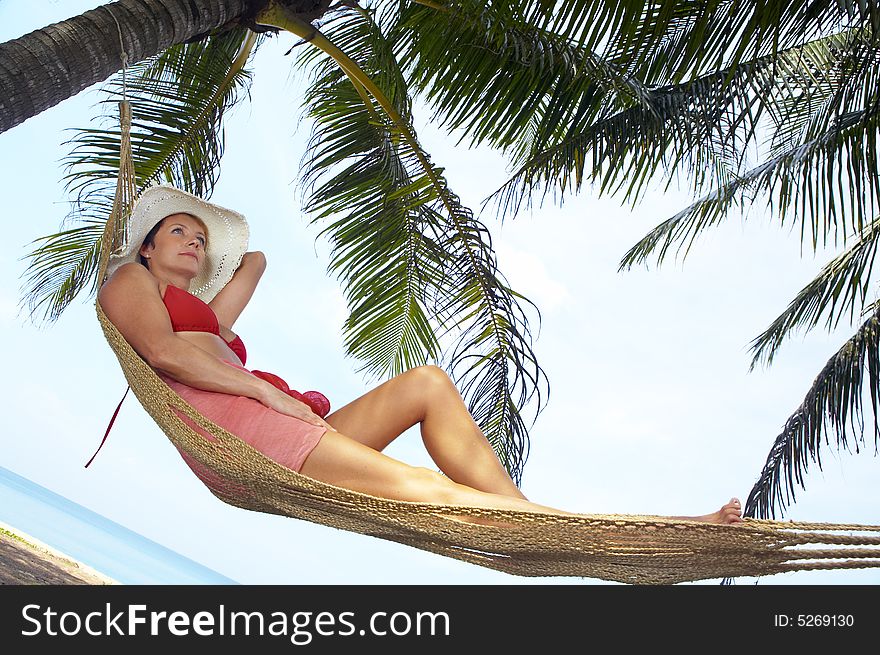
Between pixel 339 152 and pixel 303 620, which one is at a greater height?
pixel 339 152

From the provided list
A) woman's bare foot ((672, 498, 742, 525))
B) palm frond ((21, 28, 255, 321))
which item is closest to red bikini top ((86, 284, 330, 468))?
woman's bare foot ((672, 498, 742, 525))

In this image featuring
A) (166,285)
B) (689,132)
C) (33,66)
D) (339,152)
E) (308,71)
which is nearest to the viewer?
(33,66)

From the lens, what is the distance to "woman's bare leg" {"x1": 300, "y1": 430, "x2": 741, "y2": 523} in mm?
1751

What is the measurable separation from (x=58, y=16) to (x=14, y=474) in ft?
28.8

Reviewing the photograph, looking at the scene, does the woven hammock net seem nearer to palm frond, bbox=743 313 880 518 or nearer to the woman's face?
the woman's face

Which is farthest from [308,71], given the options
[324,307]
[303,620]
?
[324,307]

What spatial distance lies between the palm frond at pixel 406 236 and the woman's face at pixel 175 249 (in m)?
1.20

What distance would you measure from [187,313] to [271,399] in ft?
1.17

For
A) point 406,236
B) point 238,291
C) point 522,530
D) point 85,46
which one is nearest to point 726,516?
point 522,530

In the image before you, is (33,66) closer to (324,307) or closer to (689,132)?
(689,132)

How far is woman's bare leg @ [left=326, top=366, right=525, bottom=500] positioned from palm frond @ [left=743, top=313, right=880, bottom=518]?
7.59 feet

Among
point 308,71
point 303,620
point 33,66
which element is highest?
point 308,71

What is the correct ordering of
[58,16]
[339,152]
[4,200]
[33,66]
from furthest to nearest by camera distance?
[4,200] → [58,16] → [339,152] → [33,66]

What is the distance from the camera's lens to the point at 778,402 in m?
13.3
